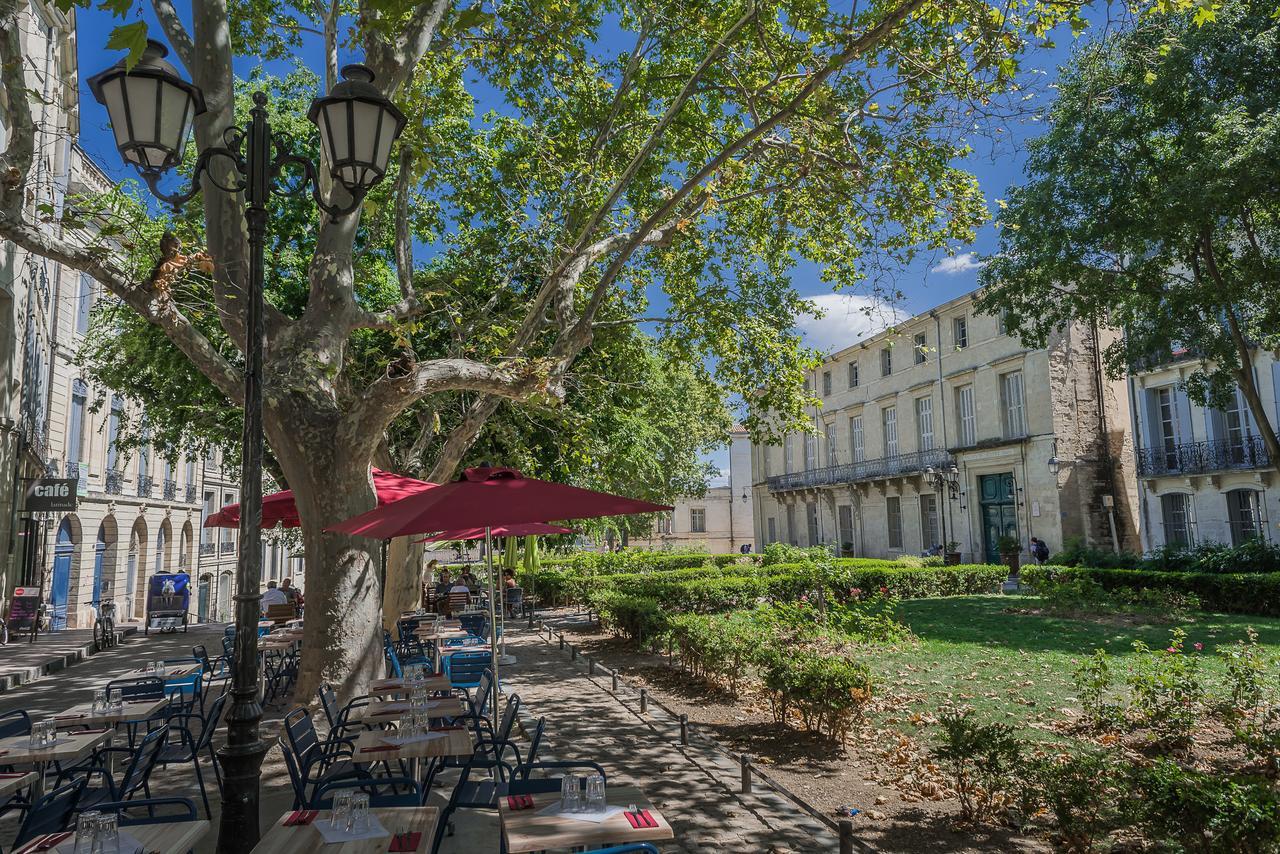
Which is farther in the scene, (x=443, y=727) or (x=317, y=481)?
(x=317, y=481)

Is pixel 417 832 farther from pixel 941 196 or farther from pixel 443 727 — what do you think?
pixel 941 196

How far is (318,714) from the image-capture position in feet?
25.9

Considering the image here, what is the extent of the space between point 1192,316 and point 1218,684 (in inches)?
344

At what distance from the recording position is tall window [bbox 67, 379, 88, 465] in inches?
867

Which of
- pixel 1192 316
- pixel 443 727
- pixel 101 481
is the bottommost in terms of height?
pixel 443 727

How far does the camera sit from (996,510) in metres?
29.5

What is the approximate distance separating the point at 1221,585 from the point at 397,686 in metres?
16.1

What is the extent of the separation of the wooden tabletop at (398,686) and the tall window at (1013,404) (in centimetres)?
2539

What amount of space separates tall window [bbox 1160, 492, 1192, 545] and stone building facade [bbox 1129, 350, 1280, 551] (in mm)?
25

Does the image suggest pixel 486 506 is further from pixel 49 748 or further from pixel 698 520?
pixel 698 520

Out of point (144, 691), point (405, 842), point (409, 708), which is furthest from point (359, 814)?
point (144, 691)

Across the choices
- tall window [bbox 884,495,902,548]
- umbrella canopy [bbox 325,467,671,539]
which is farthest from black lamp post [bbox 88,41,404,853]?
tall window [bbox 884,495,902,548]

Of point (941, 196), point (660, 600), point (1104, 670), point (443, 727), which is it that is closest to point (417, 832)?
point (443, 727)

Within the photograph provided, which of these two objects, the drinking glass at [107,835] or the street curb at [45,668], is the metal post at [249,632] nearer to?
the drinking glass at [107,835]
